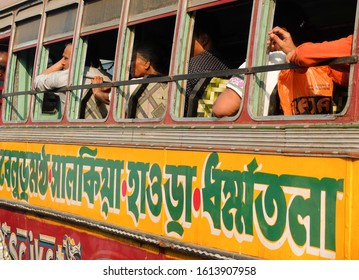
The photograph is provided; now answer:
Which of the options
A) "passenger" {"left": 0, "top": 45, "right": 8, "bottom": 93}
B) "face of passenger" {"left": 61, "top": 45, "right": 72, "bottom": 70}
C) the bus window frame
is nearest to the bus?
the bus window frame

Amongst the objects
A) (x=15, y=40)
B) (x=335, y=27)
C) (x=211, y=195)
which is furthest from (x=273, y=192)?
(x=15, y=40)

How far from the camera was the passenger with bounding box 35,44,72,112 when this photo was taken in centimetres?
677

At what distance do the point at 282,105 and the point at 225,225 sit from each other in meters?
0.76

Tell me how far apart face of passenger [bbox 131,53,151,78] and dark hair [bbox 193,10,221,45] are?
2.03 feet

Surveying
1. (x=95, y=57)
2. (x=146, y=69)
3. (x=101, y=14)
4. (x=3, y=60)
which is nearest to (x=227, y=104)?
(x=146, y=69)

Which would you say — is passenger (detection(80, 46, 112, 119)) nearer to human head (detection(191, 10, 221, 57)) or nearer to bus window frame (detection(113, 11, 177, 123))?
bus window frame (detection(113, 11, 177, 123))

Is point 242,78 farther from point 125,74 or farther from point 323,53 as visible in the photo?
point 125,74

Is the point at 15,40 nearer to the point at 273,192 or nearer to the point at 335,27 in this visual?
the point at 335,27

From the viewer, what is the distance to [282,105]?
4.29 meters

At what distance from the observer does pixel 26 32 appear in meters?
7.84

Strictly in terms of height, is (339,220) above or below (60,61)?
below

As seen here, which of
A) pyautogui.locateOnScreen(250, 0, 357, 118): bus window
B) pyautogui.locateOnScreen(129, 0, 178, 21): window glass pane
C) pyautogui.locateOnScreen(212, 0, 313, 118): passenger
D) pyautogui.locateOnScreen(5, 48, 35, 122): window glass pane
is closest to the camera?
pyautogui.locateOnScreen(250, 0, 357, 118): bus window

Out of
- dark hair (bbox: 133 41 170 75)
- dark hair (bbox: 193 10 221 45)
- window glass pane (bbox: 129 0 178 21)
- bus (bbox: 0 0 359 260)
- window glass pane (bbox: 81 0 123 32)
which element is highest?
window glass pane (bbox: 81 0 123 32)

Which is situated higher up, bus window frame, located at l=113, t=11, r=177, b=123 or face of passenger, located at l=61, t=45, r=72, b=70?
face of passenger, located at l=61, t=45, r=72, b=70
